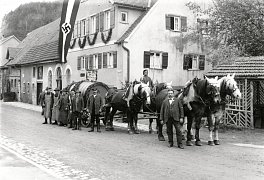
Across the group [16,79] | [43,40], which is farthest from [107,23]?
[16,79]

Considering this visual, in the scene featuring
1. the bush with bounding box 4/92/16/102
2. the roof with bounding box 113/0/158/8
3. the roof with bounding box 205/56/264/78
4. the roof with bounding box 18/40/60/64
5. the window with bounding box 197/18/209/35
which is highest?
the roof with bounding box 113/0/158/8

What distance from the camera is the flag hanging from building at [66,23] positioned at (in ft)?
79.6

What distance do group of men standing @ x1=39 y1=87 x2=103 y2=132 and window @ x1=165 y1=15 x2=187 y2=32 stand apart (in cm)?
1056

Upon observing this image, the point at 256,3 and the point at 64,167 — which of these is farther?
the point at 256,3

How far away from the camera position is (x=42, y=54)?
3791 centimetres

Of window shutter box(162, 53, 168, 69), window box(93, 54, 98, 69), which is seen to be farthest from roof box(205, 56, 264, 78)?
window box(93, 54, 98, 69)

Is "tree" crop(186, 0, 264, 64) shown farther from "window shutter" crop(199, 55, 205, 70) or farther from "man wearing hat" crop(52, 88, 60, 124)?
"man wearing hat" crop(52, 88, 60, 124)

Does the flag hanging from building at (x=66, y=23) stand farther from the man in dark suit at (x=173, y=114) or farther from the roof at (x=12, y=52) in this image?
the roof at (x=12, y=52)

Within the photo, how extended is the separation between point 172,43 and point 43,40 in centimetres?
1944

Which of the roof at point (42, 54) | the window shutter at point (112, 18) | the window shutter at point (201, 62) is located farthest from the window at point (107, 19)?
the roof at point (42, 54)

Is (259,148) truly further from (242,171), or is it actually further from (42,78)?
(42,78)

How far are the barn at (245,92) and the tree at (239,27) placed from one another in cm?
351

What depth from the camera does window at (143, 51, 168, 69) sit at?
83.0 ft

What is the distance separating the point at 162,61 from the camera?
2605 cm
